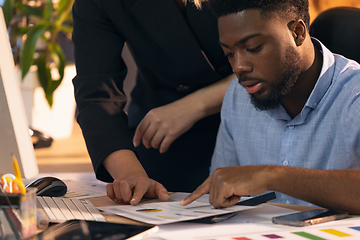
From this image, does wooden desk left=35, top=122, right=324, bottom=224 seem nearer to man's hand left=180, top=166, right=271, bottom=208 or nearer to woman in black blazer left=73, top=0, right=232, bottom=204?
woman in black blazer left=73, top=0, right=232, bottom=204

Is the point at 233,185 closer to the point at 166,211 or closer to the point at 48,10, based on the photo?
the point at 166,211

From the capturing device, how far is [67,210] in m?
0.70

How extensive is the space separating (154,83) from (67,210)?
634 millimetres

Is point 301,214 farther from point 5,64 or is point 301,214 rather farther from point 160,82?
point 160,82

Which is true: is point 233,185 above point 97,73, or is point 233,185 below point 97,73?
below

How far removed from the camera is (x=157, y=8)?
3.84 ft

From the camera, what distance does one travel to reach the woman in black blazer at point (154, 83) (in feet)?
3.48

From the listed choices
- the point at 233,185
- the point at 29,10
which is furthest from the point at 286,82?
the point at 29,10

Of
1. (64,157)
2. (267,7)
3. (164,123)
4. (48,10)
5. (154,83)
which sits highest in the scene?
(48,10)

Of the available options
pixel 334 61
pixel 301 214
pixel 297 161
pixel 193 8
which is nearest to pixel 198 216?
pixel 301 214

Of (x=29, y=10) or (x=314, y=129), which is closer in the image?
(x=314, y=129)

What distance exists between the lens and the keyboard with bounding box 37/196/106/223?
657 millimetres

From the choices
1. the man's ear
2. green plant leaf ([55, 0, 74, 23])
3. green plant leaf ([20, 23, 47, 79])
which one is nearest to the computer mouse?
the man's ear

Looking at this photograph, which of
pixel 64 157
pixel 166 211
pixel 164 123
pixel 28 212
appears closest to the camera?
pixel 28 212
